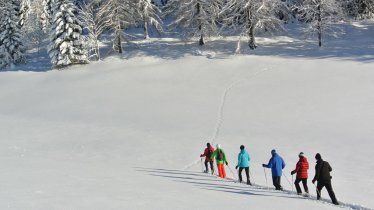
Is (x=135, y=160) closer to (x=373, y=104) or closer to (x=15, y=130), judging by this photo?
(x=15, y=130)

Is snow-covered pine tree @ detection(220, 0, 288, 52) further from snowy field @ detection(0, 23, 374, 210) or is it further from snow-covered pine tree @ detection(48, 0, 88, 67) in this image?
snow-covered pine tree @ detection(48, 0, 88, 67)

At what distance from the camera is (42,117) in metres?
35.2

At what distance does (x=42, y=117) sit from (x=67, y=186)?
22.6 metres

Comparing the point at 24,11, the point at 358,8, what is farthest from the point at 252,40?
the point at 24,11

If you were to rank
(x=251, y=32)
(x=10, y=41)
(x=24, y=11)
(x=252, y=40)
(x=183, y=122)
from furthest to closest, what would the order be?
(x=24, y=11) → (x=10, y=41) → (x=251, y=32) → (x=252, y=40) → (x=183, y=122)

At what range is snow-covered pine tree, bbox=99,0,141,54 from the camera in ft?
169

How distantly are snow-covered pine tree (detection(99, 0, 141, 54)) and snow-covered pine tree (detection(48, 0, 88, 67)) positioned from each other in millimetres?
Answer: 3450

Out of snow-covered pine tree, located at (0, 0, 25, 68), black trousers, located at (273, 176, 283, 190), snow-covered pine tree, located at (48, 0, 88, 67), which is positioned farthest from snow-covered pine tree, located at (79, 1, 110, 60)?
black trousers, located at (273, 176, 283, 190)

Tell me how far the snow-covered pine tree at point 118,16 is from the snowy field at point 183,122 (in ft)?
5.86

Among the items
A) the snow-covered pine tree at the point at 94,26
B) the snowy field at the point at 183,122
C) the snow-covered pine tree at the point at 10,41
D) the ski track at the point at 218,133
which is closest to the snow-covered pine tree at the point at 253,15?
the snowy field at the point at 183,122

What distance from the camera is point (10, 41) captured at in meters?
59.5

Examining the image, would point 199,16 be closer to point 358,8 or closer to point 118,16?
point 118,16

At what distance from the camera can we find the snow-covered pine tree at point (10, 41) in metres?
58.8

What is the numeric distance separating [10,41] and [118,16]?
16.9 m
